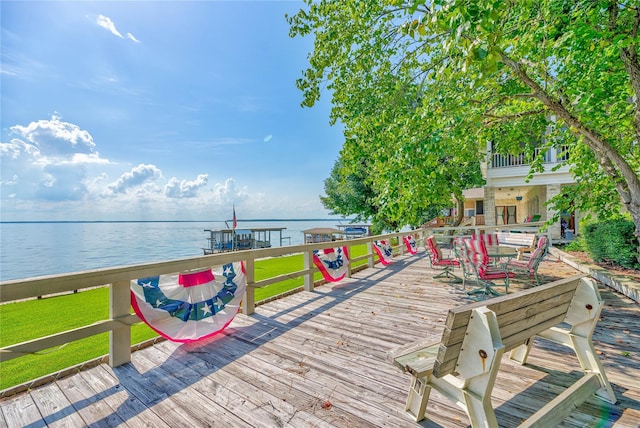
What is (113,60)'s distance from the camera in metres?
10.7

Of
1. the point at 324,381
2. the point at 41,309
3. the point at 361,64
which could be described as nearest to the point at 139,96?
the point at 41,309

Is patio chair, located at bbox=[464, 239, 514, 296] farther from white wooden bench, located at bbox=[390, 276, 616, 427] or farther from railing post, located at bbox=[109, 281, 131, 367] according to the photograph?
railing post, located at bbox=[109, 281, 131, 367]

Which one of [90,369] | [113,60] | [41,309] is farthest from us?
[113,60]

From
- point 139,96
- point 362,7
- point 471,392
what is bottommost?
point 471,392

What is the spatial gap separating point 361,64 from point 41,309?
945cm

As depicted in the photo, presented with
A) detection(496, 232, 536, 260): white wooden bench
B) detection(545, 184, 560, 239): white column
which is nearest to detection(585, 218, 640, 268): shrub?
detection(496, 232, 536, 260): white wooden bench

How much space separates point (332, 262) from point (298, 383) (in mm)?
3483

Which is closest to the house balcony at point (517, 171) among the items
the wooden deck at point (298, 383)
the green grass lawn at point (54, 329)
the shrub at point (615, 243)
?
the shrub at point (615, 243)

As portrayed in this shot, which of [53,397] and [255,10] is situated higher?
[255,10]

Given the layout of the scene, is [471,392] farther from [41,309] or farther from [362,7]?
[41,309]

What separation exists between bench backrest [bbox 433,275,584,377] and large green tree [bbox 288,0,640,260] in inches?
76.0

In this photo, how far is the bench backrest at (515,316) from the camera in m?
1.57

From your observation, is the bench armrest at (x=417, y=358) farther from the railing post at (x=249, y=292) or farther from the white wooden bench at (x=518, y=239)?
the white wooden bench at (x=518, y=239)

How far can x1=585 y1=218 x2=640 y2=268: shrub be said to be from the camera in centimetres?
599
